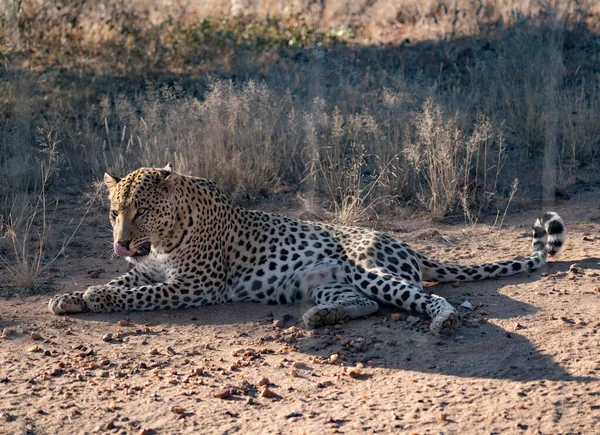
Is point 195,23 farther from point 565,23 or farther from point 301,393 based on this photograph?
point 301,393

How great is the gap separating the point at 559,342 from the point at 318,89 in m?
8.43

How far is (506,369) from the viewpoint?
5852mm

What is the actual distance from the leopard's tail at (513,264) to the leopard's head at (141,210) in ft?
7.61

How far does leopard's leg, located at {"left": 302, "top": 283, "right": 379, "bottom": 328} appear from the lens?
6.76m

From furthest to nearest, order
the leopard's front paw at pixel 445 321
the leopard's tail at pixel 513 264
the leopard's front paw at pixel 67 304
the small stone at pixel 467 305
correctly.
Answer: the leopard's tail at pixel 513 264
the leopard's front paw at pixel 67 304
the small stone at pixel 467 305
the leopard's front paw at pixel 445 321

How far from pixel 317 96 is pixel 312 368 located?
7.61 m

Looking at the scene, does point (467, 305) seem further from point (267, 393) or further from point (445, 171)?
point (445, 171)

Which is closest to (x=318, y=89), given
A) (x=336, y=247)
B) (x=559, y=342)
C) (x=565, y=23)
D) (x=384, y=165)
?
(x=384, y=165)

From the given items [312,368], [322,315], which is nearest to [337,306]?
[322,315]

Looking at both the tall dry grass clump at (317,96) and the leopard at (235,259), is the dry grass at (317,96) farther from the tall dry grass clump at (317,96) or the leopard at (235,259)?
the leopard at (235,259)

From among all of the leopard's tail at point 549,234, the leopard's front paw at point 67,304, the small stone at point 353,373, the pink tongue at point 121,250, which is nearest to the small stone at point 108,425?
the small stone at point 353,373

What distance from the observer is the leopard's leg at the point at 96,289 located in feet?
23.9

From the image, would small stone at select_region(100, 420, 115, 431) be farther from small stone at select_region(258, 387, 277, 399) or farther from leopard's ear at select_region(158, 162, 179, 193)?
leopard's ear at select_region(158, 162, 179, 193)

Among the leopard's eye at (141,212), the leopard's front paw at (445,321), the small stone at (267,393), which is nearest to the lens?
the small stone at (267,393)
